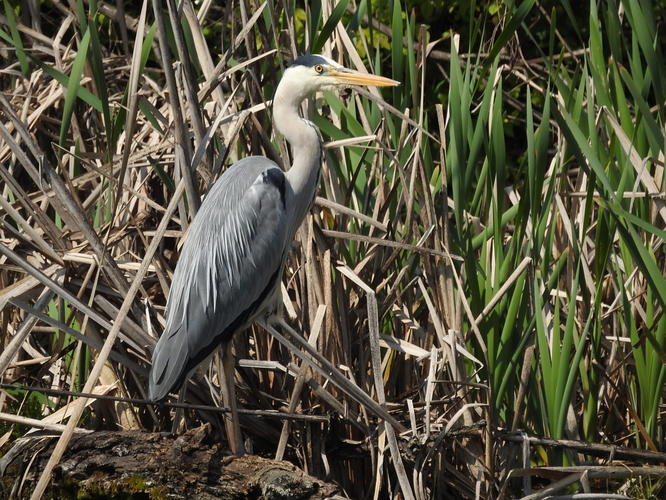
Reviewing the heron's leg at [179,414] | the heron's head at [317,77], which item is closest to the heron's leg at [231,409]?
the heron's leg at [179,414]

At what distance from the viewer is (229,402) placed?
2.54 meters

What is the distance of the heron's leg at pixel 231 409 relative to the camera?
2506 millimetres

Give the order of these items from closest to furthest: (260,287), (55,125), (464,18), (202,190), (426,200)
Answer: (426,200) < (260,287) < (202,190) < (55,125) < (464,18)

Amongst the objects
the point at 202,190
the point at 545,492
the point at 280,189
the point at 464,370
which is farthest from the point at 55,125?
the point at 545,492

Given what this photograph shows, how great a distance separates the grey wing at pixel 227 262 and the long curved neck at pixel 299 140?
7 cm

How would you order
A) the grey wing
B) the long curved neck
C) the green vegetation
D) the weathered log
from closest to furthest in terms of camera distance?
the weathered log
the green vegetation
the grey wing
the long curved neck

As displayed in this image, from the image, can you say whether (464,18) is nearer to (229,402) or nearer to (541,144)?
(541,144)

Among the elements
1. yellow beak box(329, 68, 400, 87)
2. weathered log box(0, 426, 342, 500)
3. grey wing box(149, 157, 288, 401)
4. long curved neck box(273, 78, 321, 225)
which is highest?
yellow beak box(329, 68, 400, 87)

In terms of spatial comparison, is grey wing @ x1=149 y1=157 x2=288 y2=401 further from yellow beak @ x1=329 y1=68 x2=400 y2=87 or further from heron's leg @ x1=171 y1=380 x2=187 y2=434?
yellow beak @ x1=329 y1=68 x2=400 y2=87

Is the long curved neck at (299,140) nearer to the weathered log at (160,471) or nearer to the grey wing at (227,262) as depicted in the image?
the grey wing at (227,262)

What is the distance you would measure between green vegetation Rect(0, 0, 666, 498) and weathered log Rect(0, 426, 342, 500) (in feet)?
0.90

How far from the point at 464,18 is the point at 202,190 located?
2.52 metres

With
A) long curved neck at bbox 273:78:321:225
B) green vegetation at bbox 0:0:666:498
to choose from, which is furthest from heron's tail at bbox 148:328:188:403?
long curved neck at bbox 273:78:321:225

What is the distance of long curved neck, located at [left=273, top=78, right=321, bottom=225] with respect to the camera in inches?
109
